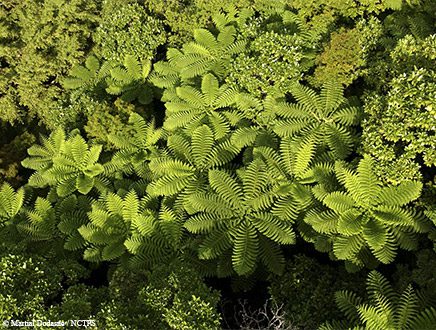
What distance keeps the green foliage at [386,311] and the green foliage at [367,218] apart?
486mm

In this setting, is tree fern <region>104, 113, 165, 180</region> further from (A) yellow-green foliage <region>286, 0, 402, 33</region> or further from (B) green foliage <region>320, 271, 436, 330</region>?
(B) green foliage <region>320, 271, 436, 330</region>

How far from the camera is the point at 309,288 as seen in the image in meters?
6.19

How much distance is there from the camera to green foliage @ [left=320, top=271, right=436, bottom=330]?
15.8 feet

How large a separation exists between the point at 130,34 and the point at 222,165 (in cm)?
366

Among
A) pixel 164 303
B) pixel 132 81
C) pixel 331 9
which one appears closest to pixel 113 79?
pixel 132 81

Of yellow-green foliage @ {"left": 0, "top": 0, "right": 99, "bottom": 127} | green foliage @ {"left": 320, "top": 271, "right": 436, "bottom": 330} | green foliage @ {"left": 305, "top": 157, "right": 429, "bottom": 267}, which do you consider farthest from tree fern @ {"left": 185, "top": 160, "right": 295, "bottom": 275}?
yellow-green foliage @ {"left": 0, "top": 0, "right": 99, "bottom": 127}

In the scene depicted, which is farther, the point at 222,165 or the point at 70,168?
the point at 70,168

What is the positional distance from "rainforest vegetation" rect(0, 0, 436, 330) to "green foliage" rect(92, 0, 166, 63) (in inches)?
1.2

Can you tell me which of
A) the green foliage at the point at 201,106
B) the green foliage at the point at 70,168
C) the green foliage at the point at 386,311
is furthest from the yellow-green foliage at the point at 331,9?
the green foliage at the point at 386,311

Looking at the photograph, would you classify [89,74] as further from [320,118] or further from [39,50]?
[320,118]

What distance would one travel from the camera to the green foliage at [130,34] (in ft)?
30.9

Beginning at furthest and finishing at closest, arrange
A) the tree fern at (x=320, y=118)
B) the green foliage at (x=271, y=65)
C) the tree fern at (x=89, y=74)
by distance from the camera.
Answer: the tree fern at (x=89, y=74), the green foliage at (x=271, y=65), the tree fern at (x=320, y=118)

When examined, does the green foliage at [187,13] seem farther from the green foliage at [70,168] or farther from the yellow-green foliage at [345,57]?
the green foliage at [70,168]

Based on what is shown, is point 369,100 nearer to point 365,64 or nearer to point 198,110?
point 365,64
